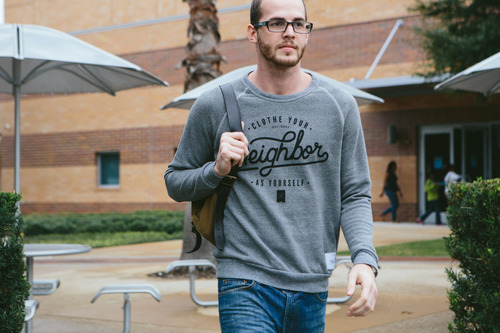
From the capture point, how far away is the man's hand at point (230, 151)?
2547 millimetres

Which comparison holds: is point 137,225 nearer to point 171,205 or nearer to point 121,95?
point 171,205

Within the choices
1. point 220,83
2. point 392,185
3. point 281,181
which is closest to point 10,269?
point 281,181

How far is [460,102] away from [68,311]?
14886 millimetres

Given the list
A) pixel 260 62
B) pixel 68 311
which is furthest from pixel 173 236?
pixel 260 62

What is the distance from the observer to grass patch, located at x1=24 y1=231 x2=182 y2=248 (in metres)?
16.8

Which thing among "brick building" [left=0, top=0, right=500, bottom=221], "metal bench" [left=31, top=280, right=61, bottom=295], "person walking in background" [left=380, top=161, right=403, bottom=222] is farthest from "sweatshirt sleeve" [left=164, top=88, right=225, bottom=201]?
"person walking in background" [left=380, top=161, right=403, bottom=222]

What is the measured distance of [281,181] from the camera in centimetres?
271

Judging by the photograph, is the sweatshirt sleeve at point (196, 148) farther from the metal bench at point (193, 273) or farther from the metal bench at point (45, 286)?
the metal bench at point (193, 273)

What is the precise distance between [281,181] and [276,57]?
475 millimetres

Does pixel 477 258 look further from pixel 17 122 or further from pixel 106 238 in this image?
pixel 106 238

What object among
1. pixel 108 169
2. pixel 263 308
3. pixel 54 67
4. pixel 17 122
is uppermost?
pixel 54 67

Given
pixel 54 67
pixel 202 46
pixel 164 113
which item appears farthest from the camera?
pixel 164 113

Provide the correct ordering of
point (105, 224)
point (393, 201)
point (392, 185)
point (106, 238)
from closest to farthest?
1. point (106, 238)
2. point (105, 224)
3. point (392, 185)
4. point (393, 201)

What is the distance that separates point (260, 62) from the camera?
9.36 ft
